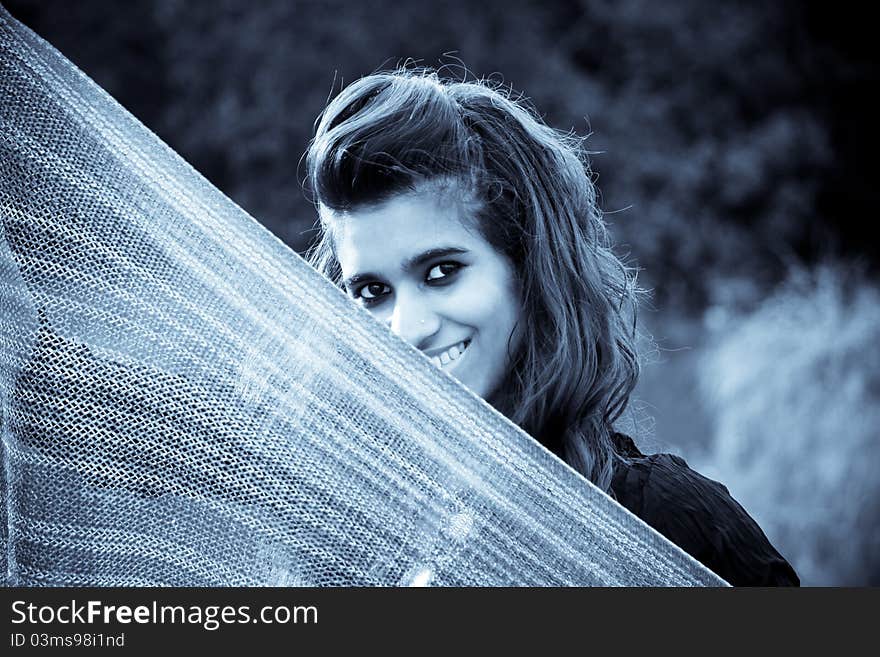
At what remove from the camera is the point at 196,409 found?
2.75ft

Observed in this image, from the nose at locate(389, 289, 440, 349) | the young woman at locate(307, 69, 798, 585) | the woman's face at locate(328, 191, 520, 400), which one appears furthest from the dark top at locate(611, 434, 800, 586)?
the nose at locate(389, 289, 440, 349)

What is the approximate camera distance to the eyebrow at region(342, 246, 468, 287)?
130cm

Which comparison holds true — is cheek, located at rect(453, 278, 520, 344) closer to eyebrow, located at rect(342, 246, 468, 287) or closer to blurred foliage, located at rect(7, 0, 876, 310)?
eyebrow, located at rect(342, 246, 468, 287)

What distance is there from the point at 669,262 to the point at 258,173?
3226mm

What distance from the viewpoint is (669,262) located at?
7133 mm

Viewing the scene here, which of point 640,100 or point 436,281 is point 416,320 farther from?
point 640,100

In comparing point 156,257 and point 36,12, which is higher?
point 36,12

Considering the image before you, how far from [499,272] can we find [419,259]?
0.16 meters

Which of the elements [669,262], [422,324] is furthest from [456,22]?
[422,324]

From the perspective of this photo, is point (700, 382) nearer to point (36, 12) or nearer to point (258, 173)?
point (258, 173)

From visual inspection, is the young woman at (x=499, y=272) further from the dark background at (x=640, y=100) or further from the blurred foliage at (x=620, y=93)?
the blurred foliage at (x=620, y=93)

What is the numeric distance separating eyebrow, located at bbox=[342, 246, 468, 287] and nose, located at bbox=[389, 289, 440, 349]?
0.16 ft

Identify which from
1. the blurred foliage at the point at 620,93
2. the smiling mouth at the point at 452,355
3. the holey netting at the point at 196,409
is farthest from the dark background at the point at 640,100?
the holey netting at the point at 196,409

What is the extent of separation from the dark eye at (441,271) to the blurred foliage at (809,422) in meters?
3.76
